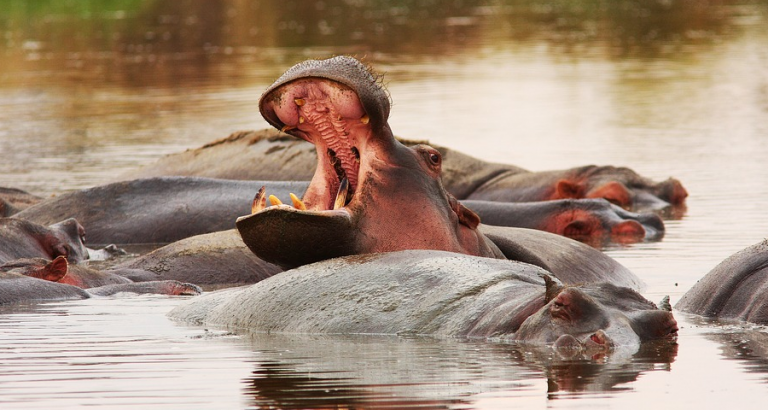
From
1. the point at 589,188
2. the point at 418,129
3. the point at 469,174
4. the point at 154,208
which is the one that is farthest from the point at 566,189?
the point at 418,129

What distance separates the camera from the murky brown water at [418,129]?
5.62 meters

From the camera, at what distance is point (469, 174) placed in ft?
47.4

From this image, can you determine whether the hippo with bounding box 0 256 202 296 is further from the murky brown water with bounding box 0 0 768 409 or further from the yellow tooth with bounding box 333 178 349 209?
the yellow tooth with bounding box 333 178 349 209

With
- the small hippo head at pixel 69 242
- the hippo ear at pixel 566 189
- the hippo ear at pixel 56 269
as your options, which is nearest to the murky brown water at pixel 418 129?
the hippo ear at pixel 56 269

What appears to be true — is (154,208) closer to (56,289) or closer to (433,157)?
(56,289)

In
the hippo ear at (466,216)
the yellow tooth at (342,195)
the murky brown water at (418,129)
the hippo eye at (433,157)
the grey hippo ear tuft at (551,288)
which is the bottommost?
the murky brown water at (418,129)

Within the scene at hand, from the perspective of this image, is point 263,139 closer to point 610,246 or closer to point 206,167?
point 206,167

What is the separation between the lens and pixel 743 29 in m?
36.1

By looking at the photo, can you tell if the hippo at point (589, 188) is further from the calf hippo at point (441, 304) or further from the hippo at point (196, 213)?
the calf hippo at point (441, 304)

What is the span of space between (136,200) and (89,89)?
1412cm

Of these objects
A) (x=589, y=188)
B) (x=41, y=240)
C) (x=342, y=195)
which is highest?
(x=342, y=195)

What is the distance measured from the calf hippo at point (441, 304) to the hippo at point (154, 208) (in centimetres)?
388

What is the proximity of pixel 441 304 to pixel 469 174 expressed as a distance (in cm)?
788

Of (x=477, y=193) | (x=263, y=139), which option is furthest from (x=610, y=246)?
(x=263, y=139)
